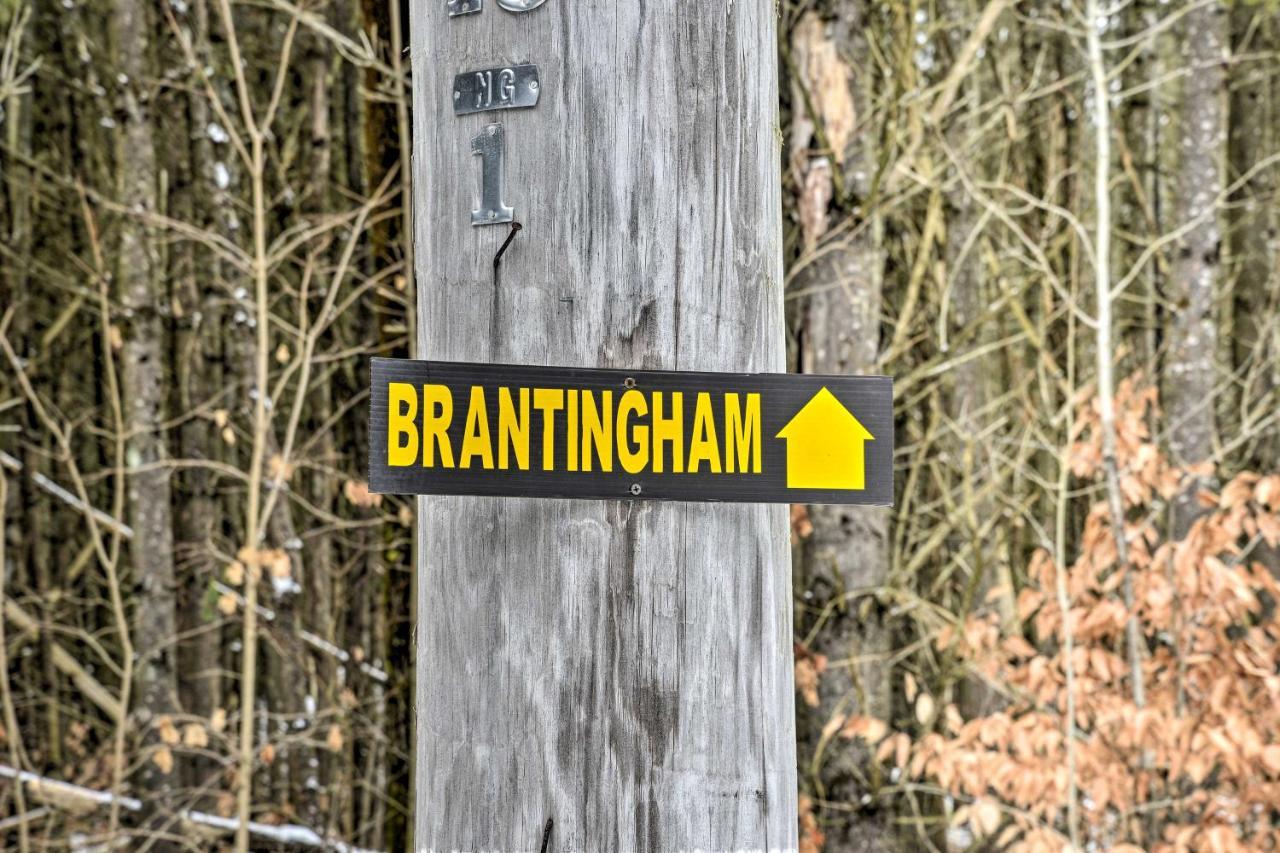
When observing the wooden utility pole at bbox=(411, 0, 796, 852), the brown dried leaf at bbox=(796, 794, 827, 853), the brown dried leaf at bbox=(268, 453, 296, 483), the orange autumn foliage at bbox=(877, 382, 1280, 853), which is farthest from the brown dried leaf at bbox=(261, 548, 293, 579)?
the wooden utility pole at bbox=(411, 0, 796, 852)

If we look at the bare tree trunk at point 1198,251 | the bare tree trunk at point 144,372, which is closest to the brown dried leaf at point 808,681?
the bare tree trunk at point 1198,251

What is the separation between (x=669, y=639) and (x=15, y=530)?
7.39 metres

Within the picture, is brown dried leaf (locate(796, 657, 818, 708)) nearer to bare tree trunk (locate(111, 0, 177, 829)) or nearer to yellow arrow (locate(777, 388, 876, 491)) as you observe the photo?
bare tree trunk (locate(111, 0, 177, 829))

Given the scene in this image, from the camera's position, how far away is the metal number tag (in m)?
1.33

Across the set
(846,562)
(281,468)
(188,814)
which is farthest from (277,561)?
(846,562)

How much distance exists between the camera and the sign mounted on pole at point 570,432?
131 centimetres

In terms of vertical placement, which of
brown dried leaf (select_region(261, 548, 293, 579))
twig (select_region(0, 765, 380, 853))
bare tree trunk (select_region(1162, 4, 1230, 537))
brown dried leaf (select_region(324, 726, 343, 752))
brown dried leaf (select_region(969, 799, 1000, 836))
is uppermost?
bare tree trunk (select_region(1162, 4, 1230, 537))

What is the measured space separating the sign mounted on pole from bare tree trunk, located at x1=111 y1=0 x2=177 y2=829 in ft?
18.1

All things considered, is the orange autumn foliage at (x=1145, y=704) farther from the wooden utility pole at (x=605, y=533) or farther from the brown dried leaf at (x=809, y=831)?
the wooden utility pole at (x=605, y=533)

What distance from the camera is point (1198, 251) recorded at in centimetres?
663

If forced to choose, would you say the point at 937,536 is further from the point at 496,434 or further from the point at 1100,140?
the point at 496,434

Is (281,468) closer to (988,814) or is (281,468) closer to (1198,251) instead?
(988,814)

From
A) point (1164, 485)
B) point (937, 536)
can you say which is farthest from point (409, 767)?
point (1164, 485)

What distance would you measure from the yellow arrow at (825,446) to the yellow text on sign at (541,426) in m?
0.12
